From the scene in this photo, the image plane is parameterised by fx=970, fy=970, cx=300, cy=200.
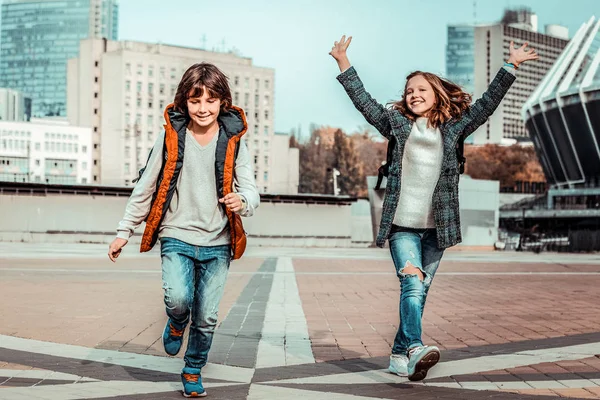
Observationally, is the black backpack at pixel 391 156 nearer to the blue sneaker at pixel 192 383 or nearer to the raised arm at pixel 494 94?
the raised arm at pixel 494 94

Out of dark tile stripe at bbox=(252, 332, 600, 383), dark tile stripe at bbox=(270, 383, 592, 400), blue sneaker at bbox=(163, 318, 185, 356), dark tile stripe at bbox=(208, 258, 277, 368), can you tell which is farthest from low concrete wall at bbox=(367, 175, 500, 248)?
blue sneaker at bbox=(163, 318, 185, 356)

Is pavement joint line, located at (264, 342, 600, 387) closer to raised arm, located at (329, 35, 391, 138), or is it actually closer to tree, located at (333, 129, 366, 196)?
raised arm, located at (329, 35, 391, 138)

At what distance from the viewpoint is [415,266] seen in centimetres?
554

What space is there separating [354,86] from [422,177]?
2.31ft

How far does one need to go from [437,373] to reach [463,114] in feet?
5.23

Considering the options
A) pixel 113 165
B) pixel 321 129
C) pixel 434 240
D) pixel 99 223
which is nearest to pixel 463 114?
pixel 434 240

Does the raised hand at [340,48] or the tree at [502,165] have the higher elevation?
the tree at [502,165]

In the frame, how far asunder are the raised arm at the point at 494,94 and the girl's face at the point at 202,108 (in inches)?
60.6

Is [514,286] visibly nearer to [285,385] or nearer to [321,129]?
[285,385]

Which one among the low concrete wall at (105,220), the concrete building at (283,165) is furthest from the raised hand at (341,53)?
the concrete building at (283,165)

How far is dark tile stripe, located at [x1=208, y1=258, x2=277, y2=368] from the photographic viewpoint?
6.68m

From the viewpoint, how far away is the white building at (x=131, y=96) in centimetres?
12644

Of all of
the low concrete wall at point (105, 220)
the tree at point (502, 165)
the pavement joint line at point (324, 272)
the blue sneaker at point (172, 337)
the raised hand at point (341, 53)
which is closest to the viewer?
the blue sneaker at point (172, 337)

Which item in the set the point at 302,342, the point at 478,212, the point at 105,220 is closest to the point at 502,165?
the point at 478,212
